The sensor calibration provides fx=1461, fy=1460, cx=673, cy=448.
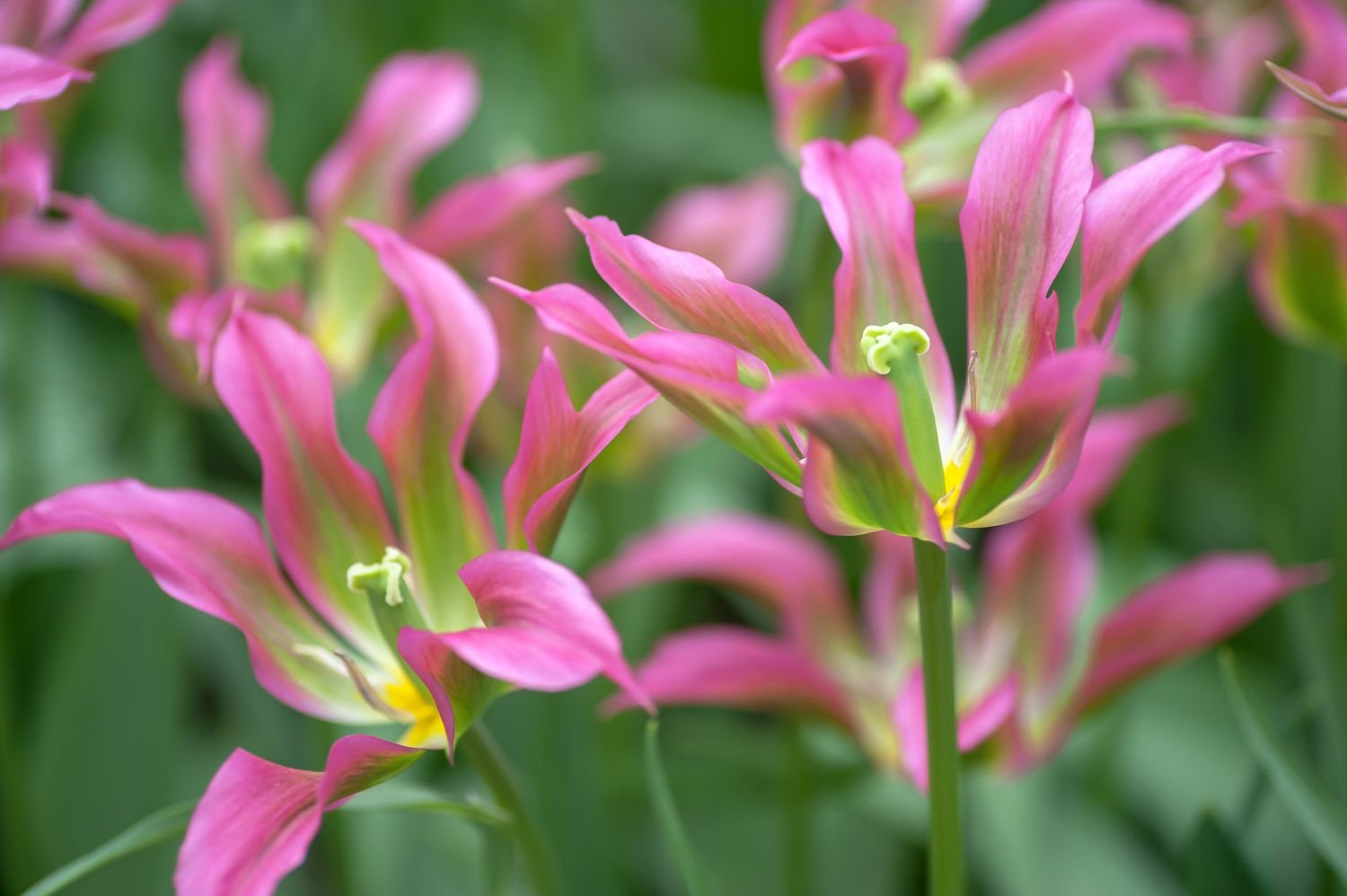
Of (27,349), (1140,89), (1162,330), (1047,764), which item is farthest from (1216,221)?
(27,349)

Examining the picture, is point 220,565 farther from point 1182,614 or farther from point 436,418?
point 1182,614

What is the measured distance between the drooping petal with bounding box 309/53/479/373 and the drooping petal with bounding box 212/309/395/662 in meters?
0.26

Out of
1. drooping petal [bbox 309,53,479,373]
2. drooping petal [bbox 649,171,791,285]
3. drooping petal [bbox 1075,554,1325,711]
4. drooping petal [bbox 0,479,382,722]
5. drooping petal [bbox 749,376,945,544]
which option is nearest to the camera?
drooping petal [bbox 749,376,945,544]

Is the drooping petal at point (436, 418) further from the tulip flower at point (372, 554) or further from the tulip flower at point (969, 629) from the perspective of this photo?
the tulip flower at point (969, 629)

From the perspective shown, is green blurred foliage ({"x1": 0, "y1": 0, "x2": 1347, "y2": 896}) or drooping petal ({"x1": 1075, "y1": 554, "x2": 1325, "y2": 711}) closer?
drooping petal ({"x1": 1075, "y1": 554, "x2": 1325, "y2": 711})

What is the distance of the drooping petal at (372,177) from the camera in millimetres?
852

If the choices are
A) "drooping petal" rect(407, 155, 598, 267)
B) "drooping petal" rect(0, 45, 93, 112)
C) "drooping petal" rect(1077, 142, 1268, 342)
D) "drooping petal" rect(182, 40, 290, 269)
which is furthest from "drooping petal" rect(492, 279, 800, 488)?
"drooping petal" rect(182, 40, 290, 269)

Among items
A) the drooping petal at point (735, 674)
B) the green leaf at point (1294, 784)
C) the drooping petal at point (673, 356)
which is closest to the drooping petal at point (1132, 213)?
the drooping petal at point (673, 356)

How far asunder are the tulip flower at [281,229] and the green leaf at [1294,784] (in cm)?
38

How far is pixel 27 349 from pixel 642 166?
2.78ft

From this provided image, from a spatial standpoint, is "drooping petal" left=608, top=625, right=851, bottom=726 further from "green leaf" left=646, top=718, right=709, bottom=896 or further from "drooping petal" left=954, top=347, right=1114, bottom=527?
"drooping petal" left=954, top=347, right=1114, bottom=527

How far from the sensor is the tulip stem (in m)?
0.46

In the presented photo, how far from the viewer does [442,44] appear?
161 centimetres

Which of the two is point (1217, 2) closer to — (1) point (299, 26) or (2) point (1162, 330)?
(2) point (1162, 330)
